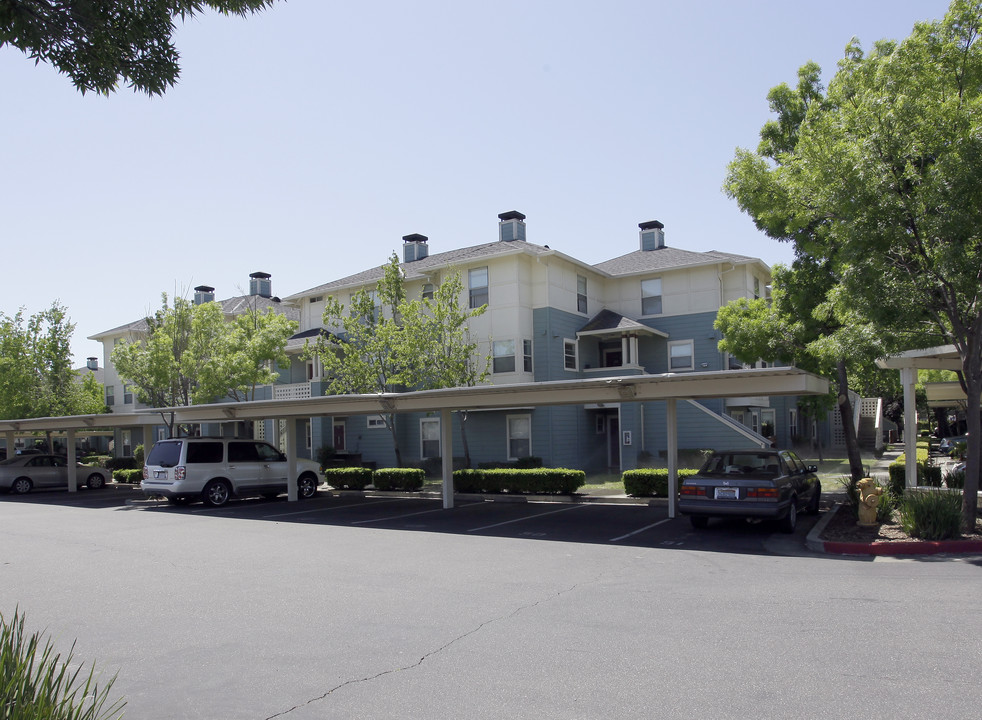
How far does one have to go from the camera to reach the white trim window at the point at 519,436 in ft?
98.0

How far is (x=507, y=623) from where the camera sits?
7.59 meters

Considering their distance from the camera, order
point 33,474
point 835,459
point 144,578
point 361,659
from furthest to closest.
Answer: point 835,459 → point 33,474 → point 144,578 → point 361,659

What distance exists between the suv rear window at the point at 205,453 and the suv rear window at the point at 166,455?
303 millimetres

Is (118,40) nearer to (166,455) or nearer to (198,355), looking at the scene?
(166,455)

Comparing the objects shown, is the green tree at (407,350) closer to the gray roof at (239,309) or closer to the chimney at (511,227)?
the chimney at (511,227)

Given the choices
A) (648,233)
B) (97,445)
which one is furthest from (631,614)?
(97,445)

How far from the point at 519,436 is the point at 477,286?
618 centimetres

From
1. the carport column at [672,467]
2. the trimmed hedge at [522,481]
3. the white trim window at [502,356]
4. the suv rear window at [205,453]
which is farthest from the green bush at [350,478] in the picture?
the carport column at [672,467]

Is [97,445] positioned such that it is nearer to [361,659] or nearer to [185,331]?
[185,331]

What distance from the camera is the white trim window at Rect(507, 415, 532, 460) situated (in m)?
29.9

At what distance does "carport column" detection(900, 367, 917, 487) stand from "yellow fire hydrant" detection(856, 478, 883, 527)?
2.70 m

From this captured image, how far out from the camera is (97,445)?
176ft

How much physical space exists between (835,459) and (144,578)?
29659 millimetres

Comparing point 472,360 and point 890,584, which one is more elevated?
point 472,360
